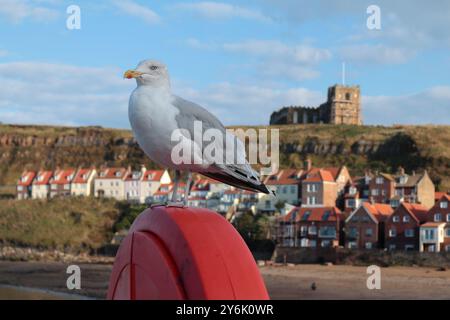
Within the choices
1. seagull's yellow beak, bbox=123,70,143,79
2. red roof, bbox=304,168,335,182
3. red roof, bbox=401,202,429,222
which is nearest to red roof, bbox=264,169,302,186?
red roof, bbox=304,168,335,182

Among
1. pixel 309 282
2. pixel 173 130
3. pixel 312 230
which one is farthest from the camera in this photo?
pixel 312 230

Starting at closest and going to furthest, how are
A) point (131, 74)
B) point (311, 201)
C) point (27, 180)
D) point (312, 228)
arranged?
point (131, 74) → point (312, 228) → point (311, 201) → point (27, 180)

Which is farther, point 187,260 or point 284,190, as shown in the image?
point 284,190

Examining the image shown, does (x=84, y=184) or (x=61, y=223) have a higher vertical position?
(x=84, y=184)

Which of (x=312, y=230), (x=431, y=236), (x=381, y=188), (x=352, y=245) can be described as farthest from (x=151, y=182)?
(x=431, y=236)

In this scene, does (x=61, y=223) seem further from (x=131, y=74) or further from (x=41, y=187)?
(x=131, y=74)

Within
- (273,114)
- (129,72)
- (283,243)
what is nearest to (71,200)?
(283,243)

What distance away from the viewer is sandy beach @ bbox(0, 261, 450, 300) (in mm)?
48188

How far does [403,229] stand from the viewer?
2702 inches

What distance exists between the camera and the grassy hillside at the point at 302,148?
369ft

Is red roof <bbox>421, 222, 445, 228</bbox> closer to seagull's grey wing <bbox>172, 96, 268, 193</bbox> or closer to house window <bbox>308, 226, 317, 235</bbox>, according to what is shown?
house window <bbox>308, 226, 317, 235</bbox>

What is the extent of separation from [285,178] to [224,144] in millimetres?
85307

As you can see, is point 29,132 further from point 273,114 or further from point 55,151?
point 273,114
